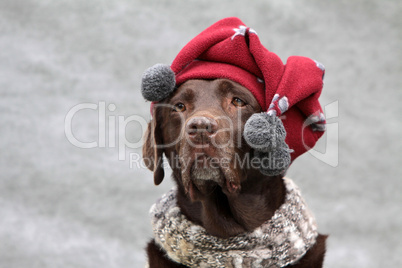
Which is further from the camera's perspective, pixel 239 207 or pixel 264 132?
pixel 239 207

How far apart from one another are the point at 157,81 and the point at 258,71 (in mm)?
529

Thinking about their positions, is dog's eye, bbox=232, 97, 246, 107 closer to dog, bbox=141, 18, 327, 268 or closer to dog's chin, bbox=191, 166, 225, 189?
dog, bbox=141, 18, 327, 268

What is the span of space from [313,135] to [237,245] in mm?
709

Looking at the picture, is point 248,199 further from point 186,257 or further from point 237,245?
point 186,257

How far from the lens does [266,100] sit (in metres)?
2.94

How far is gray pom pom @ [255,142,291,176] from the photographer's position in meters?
2.81

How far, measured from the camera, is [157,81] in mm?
2986

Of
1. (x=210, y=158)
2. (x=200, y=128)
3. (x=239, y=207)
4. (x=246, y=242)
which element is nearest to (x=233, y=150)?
(x=210, y=158)

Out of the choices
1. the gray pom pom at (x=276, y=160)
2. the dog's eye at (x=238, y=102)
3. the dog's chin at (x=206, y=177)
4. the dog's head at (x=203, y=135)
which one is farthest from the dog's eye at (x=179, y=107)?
the gray pom pom at (x=276, y=160)

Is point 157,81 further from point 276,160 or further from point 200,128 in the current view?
point 276,160

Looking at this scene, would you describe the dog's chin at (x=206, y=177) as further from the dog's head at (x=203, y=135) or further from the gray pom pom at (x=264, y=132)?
the gray pom pom at (x=264, y=132)

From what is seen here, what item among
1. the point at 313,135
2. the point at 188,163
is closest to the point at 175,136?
the point at 188,163

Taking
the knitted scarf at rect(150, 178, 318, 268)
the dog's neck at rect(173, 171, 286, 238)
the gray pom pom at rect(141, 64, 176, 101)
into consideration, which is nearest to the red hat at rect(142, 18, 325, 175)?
the gray pom pom at rect(141, 64, 176, 101)

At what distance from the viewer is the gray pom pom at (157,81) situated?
2982 millimetres
